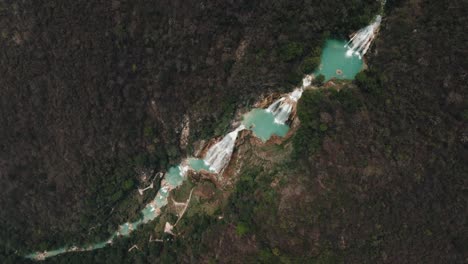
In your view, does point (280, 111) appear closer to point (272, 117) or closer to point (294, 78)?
point (272, 117)

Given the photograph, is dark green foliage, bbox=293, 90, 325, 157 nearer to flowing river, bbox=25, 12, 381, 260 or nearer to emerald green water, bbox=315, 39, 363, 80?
flowing river, bbox=25, 12, 381, 260

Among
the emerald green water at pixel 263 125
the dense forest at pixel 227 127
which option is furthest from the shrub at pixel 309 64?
the emerald green water at pixel 263 125

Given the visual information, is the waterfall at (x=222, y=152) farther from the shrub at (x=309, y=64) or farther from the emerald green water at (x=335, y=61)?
the emerald green water at (x=335, y=61)

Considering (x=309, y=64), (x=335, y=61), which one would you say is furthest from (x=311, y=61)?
(x=335, y=61)

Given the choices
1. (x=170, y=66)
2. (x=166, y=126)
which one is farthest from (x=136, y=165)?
(x=170, y=66)

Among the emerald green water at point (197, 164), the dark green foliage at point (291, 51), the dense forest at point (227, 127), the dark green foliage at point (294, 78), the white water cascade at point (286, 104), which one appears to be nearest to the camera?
the dense forest at point (227, 127)

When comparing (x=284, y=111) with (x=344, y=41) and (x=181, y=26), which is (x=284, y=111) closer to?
(x=344, y=41)
